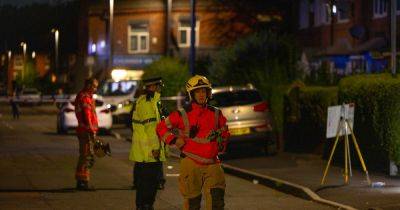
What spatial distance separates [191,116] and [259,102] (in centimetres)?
1360

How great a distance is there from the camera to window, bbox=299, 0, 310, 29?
4753 centimetres

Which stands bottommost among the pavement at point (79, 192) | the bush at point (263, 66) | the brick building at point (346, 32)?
the pavement at point (79, 192)

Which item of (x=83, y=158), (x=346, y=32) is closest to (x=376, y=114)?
(x=83, y=158)

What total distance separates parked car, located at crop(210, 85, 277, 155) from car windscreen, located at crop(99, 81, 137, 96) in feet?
Result: 55.8

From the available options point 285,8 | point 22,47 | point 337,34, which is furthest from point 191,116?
point 22,47

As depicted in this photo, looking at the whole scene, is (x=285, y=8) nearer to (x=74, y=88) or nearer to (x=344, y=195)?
(x=74, y=88)

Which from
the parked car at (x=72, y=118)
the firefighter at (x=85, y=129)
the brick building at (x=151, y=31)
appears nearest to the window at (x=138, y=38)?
the brick building at (x=151, y=31)

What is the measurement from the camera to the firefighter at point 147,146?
12.4m

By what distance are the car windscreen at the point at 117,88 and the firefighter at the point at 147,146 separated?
2760cm

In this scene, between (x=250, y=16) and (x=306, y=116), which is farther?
(x=250, y=16)

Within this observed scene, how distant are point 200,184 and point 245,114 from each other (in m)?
13.3

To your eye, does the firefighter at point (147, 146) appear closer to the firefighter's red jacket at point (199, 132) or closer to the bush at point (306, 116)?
the firefighter's red jacket at point (199, 132)

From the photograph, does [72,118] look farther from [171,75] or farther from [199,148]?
[199,148]

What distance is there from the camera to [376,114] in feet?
61.2
